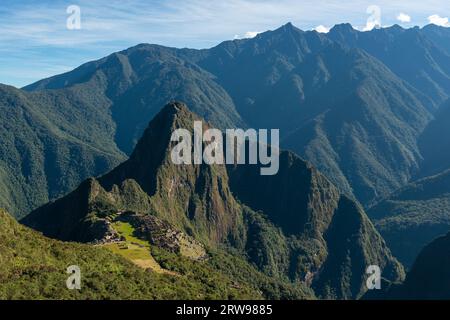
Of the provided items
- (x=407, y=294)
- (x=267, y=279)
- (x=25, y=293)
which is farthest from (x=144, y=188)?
(x=25, y=293)
